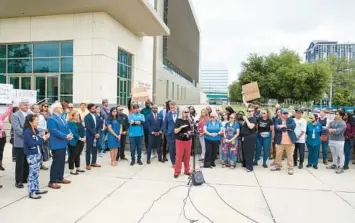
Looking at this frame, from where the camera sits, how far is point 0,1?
14305mm

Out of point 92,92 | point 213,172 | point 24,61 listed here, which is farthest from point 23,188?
point 24,61

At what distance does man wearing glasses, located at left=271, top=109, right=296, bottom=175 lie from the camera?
26.7 ft

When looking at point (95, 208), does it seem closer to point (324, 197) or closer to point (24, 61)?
point (324, 197)

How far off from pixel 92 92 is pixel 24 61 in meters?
5.39

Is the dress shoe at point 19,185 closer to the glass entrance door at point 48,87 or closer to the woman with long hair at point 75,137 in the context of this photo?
the woman with long hair at point 75,137

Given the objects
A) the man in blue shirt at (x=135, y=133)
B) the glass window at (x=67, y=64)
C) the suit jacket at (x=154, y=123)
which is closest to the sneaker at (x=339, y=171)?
the suit jacket at (x=154, y=123)

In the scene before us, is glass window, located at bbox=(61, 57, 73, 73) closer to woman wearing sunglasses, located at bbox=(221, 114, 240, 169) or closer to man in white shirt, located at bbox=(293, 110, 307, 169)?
woman wearing sunglasses, located at bbox=(221, 114, 240, 169)

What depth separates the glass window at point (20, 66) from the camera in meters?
18.0

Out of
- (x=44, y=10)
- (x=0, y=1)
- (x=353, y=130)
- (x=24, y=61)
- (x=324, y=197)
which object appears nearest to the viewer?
(x=324, y=197)

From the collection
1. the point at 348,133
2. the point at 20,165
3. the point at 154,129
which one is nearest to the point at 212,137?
the point at 154,129

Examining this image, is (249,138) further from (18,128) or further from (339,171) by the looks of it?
(18,128)

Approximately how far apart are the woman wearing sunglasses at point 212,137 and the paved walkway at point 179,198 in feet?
2.46

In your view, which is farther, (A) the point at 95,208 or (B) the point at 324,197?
(B) the point at 324,197

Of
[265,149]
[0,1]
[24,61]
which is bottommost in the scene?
[265,149]
